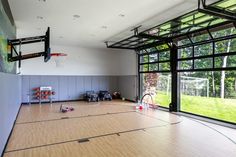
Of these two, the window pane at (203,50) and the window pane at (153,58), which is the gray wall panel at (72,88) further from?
the window pane at (203,50)

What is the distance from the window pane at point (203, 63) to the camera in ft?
18.3

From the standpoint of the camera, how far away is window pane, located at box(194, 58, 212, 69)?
5590 millimetres

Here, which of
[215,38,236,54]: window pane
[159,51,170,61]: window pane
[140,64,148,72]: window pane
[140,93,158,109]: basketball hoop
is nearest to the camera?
[215,38,236,54]: window pane

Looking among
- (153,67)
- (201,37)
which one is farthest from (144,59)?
(201,37)

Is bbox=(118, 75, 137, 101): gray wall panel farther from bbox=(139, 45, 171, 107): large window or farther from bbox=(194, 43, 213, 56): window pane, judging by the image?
bbox=(194, 43, 213, 56): window pane

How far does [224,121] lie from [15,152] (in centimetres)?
563

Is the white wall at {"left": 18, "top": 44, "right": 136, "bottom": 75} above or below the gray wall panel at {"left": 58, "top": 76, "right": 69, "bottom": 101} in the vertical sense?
above

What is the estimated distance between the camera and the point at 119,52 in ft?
37.1

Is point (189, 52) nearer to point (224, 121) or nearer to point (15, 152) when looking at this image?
point (224, 121)

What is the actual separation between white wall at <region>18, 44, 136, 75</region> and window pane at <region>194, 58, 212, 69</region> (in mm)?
4148

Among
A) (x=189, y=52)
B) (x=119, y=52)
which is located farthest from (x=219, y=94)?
(x=119, y=52)

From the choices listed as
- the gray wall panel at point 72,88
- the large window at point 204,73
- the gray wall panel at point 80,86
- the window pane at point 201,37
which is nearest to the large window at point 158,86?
the large window at point 204,73

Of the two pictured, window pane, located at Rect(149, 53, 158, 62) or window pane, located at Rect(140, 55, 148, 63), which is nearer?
window pane, located at Rect(149, 53, 158, 62)

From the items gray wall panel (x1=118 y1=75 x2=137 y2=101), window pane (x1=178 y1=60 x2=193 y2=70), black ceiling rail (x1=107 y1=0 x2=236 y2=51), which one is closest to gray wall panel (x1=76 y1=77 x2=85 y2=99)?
gray wall panel (x1=118 y1=75 x2=137 y2=101)
